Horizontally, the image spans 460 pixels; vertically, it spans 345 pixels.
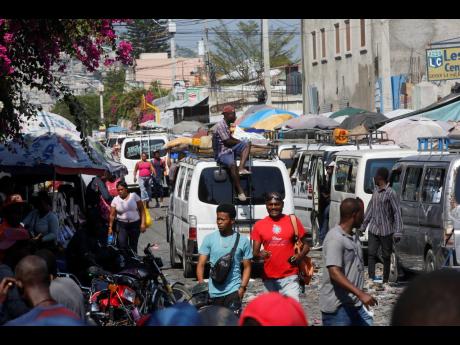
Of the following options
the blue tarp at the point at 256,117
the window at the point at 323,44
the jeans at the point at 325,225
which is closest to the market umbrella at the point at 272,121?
the blue tarp at the point at 256,117

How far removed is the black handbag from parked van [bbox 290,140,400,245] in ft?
34.3

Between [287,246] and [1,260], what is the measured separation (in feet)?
9.32

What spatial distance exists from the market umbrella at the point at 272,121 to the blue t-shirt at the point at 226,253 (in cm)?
2738

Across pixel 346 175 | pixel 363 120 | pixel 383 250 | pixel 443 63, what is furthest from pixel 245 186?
pixel 443 63

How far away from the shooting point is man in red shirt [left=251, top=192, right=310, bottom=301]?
407 inches

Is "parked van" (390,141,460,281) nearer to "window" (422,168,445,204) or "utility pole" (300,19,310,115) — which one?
"window" (422,168,445,204)

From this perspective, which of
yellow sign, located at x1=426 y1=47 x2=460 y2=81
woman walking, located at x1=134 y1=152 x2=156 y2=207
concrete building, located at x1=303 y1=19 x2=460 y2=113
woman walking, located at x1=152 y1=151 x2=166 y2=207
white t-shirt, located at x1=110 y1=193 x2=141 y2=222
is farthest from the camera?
concrete building, located at x1=303 y1=19 x2=460 y2=113

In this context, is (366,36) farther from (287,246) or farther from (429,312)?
(429,312)

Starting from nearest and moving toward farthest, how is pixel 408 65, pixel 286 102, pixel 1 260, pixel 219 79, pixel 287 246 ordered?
pixel 1 260 → pixel 287 246 → pixel 408 65 → pixel 286 102 → pixel 219 79

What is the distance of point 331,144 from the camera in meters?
23.6

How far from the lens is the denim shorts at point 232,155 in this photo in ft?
52.6

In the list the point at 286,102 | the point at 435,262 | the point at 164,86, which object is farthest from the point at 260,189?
the point at 164,86

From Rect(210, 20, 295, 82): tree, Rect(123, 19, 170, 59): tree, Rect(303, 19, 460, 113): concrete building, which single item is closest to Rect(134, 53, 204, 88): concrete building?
Rect(123, 19, 170, 59): tree

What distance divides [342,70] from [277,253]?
37.1 meters
